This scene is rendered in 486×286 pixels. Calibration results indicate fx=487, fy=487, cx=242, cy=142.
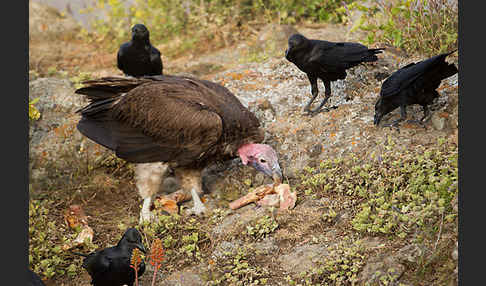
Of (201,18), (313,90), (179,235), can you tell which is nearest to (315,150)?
(313,90)

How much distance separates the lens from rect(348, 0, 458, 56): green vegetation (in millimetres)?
5684

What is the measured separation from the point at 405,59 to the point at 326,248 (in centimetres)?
310

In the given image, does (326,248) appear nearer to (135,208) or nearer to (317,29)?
(135,208)

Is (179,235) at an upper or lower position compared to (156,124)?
lower

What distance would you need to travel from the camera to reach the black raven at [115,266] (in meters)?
3.56

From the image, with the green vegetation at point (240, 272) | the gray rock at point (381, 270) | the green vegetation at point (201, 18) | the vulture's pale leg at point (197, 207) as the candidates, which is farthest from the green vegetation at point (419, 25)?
the green vegetation at point (240, 272)

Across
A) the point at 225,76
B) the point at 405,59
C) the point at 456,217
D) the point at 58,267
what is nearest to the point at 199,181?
the point at 58,267

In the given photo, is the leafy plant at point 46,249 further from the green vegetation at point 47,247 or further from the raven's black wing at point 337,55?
the raven's black wing at point 337,55

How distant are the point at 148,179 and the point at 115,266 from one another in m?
1.40

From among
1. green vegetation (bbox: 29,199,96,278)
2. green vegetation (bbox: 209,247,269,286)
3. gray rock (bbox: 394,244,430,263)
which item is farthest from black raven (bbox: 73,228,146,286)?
gray rock (bbox: 394,244,430,263)

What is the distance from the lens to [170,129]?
4574 millimetres

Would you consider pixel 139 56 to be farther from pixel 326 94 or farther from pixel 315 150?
pixel 315 150

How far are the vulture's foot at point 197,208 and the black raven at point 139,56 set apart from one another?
204 cm

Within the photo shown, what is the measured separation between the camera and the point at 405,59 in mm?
5852
